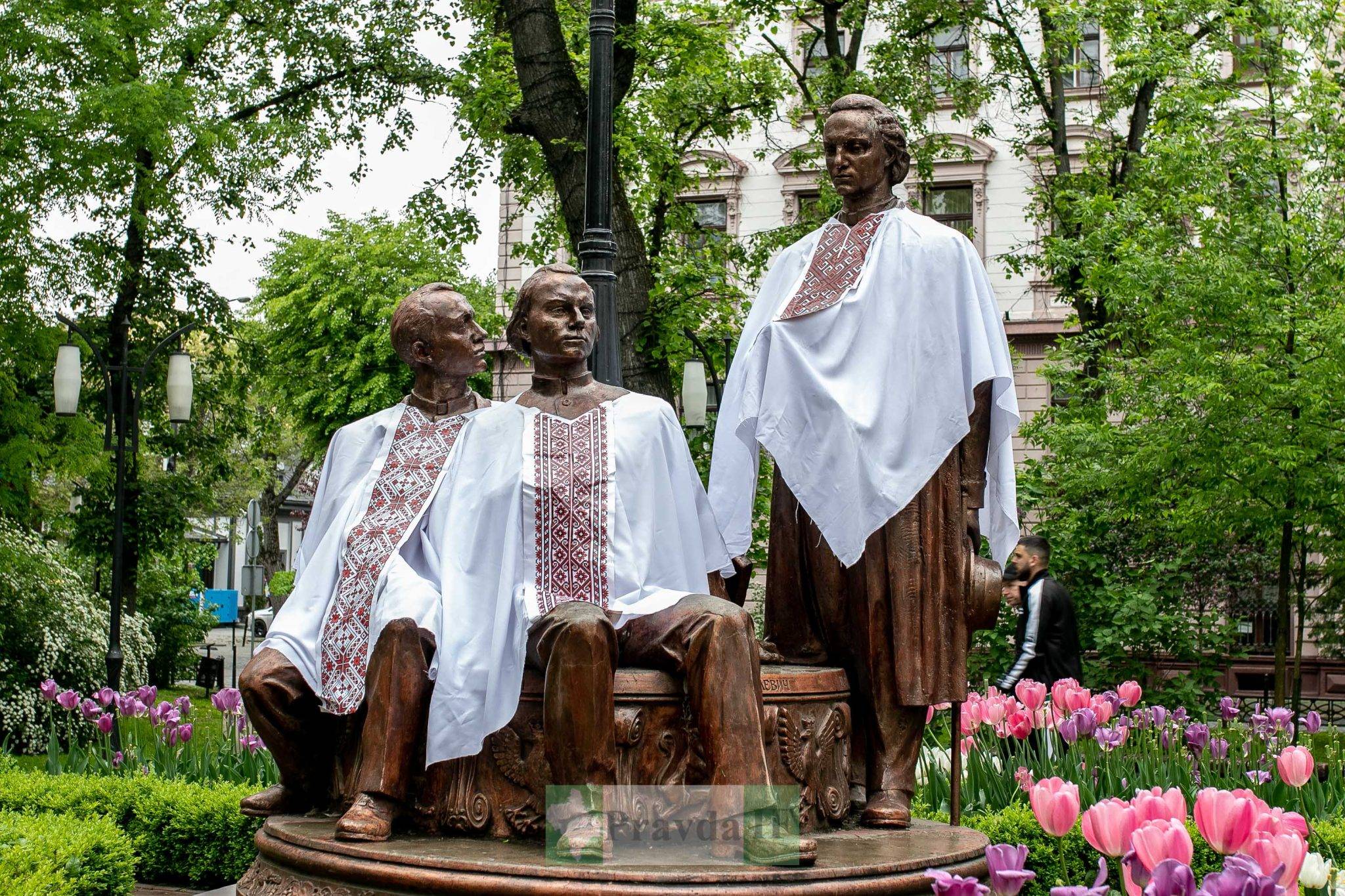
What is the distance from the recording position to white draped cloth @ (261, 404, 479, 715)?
4.93 meters

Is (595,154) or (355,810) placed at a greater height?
(595,154)

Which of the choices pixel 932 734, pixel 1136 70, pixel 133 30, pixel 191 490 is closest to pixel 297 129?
pixel 133 30

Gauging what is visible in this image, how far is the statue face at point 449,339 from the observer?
5461mm

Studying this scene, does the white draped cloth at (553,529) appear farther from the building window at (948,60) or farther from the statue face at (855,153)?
the building window at (948,60)

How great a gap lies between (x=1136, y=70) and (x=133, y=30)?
10.4m

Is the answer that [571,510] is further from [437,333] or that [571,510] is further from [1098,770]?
[1098,770]

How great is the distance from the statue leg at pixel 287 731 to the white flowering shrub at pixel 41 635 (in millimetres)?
10011

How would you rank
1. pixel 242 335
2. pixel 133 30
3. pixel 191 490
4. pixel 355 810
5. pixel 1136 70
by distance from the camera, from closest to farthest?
pixel 355 810 < pixel 133 30 < pixel 1136 70 < pixel 191 490 < pixel 242 335

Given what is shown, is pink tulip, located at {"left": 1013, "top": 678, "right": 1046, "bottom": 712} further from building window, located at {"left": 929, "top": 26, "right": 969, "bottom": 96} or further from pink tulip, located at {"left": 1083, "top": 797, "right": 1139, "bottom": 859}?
building window, located at {"left": 929, "top": 26, "right": 969, "bottom": 96}

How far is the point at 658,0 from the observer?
837 inches

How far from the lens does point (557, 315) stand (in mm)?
5055

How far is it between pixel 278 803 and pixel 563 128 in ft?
28.3

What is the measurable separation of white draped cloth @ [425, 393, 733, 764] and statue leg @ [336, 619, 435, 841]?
0.07 metres

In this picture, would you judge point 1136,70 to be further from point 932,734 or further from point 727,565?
point 727,565
